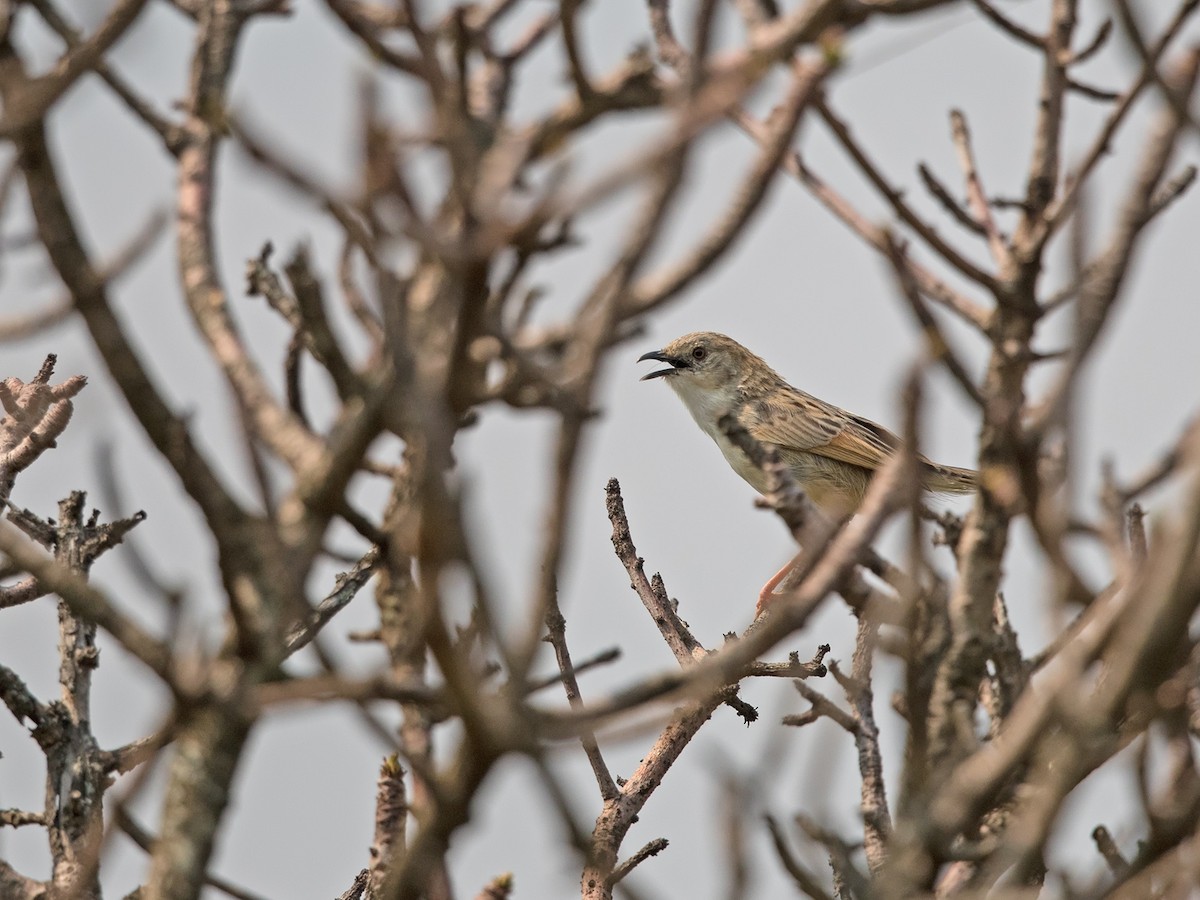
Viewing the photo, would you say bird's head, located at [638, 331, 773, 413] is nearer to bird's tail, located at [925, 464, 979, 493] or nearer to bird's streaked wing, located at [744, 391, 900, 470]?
bird's streaked wing, located at [744, 391, 900, 470]

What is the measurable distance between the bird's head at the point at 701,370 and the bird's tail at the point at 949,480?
1759 millimetres

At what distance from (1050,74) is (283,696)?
2143mm

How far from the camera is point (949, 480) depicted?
10.7 meters

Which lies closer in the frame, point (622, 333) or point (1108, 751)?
point (622, 333)

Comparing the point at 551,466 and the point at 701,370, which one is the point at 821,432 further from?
the point at 551,466

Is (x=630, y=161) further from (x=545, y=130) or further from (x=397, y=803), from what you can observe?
(x=397, y=803)

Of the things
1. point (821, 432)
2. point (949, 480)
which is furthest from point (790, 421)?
point (949, 480)

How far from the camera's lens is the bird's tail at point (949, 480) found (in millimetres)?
10648

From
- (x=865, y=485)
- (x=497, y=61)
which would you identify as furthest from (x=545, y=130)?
(x=865, y=485)

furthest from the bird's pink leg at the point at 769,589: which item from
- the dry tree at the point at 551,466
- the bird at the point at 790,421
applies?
the dry tree at the point at 551,466

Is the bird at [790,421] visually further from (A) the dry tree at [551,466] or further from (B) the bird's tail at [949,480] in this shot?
(A) the dry tree at [551,466]

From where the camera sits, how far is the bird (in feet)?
35.9

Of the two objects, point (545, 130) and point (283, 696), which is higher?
point (545, 130)

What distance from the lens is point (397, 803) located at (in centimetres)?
375
